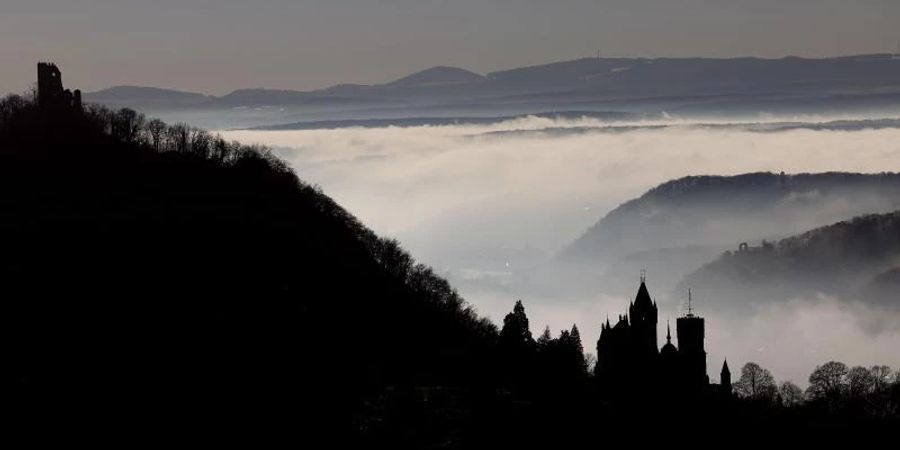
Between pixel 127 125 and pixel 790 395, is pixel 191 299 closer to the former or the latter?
pixel 127 125

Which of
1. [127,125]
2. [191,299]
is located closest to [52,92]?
[127,125]

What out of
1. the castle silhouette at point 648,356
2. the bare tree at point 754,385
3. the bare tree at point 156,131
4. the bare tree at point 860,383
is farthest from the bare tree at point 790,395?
the bare tree at point 156,131

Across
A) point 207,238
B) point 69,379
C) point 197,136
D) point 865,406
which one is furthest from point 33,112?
point 865,406

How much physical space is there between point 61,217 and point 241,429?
134ft

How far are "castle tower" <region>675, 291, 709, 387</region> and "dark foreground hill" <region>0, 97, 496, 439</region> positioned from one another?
16.1 m

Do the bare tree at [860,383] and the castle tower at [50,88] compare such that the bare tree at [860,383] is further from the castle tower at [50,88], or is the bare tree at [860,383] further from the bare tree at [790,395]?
the castle tower at [50,88]

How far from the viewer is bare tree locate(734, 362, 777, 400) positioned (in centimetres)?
15412

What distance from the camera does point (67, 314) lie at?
106m

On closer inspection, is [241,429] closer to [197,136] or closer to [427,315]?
[427,315]

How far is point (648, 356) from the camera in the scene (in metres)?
114

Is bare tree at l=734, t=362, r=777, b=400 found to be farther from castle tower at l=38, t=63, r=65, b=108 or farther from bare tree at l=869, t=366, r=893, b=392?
castle tower at l=38, t=63, r=65, b=108

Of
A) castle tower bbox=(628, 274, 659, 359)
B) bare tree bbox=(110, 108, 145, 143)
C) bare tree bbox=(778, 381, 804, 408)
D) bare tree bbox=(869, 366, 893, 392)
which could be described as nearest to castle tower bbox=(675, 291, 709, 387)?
castle tower bbox=(628, 274, 659, 359)

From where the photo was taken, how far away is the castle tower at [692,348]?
117000 millimetres

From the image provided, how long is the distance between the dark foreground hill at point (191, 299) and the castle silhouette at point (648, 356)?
10.1 m
